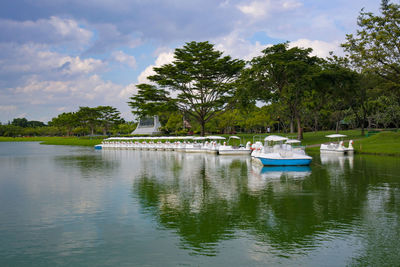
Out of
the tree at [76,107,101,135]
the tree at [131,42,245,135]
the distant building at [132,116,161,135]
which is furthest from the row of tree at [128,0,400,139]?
the tree at [76,107,101,135]

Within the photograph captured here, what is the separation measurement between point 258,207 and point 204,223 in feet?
9.98

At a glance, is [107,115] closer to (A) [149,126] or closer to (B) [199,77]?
(A) [149,126]

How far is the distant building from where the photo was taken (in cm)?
10272

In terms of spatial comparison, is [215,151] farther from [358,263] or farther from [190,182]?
[358,263]

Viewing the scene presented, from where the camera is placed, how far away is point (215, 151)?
45656 mm

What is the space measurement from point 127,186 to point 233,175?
747cm

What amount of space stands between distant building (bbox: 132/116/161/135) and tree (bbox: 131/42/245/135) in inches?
1611

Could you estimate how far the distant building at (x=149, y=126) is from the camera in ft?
337

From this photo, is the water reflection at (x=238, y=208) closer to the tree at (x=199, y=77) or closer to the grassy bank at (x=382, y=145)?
the grassy bank at (x=382, y=145)

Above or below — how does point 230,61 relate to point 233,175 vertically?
above

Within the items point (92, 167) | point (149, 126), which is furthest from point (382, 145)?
point (149, 126)

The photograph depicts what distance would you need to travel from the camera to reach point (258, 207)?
13.6 metres

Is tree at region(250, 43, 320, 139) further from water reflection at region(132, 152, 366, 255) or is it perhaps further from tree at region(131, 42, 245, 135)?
water reflection at region(132, 152, 366, 255)

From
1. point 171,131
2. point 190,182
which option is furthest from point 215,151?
point 171,131
